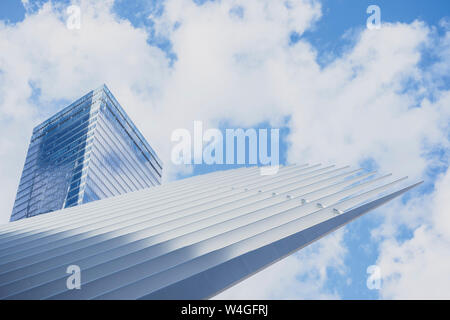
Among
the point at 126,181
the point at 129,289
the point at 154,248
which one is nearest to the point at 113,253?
the point at 154,248

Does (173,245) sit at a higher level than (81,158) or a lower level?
lower

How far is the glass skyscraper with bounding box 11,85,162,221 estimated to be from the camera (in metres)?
40.9

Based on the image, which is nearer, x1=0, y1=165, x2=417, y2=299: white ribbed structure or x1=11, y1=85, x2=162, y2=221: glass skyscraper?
x1=0, y1=165, x2=417, y2=299: white ribbed structure

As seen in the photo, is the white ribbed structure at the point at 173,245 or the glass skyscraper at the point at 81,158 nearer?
the white ribbed structure at the point at 173,245

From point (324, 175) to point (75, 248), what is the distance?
801 cm

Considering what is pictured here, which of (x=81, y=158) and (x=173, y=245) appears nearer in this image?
(x=173, y=245)

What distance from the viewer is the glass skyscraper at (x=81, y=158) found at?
1612 inches

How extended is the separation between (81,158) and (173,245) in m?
41.5

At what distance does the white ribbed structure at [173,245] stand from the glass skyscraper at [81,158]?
33655 millimetres

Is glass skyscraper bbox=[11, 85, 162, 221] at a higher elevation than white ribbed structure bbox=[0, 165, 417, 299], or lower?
higher

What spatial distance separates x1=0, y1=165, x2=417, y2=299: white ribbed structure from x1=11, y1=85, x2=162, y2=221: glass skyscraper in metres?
33.7

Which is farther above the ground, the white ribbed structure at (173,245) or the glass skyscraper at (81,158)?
the glass skyscraper at (81,158)

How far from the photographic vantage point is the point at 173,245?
4.63 meters
